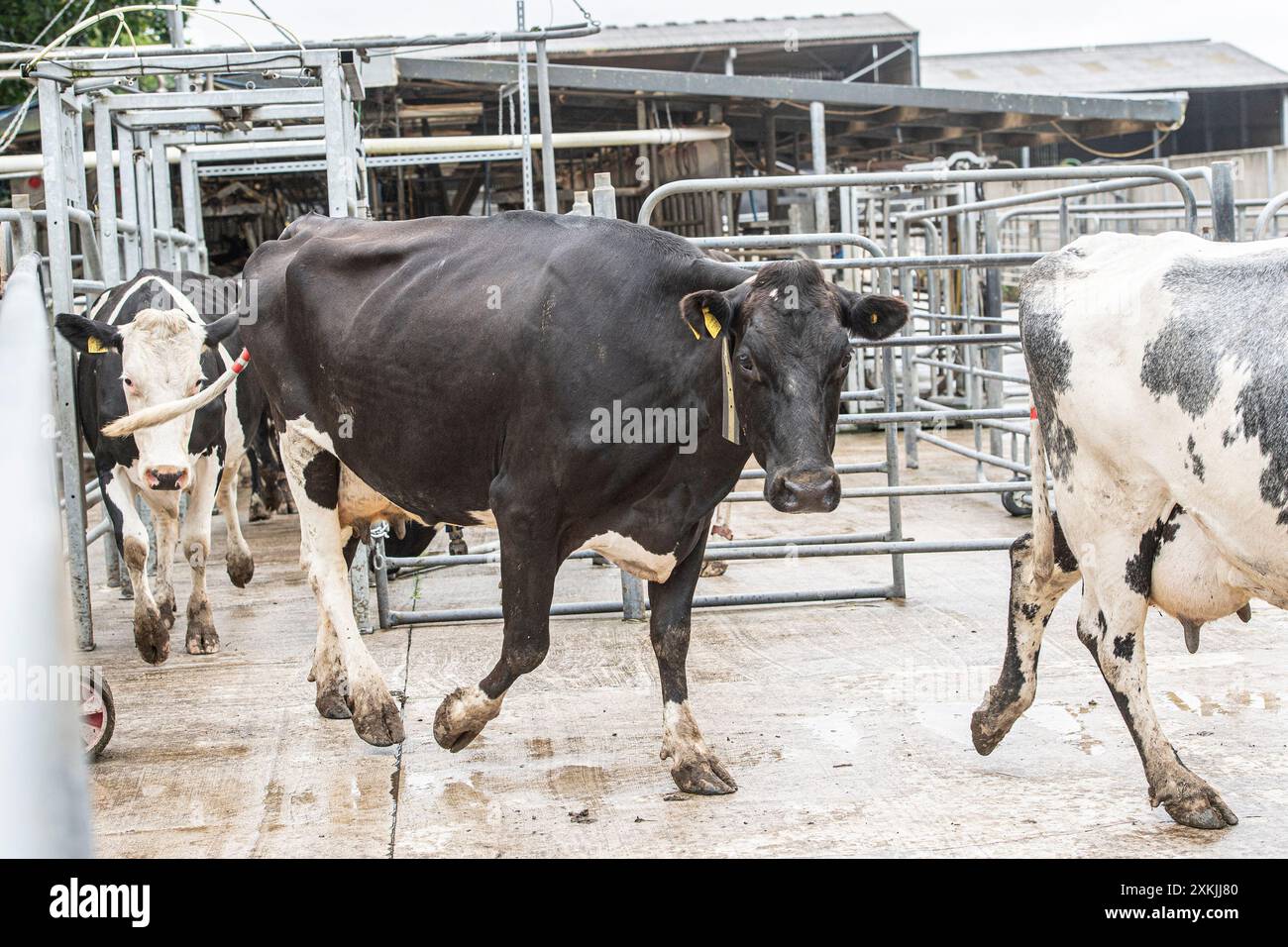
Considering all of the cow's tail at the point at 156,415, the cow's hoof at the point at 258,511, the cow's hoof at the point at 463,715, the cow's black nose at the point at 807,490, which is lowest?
the cow's hoof at the point at 258,511

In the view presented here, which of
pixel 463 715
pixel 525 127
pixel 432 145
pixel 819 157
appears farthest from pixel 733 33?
pixel 463 715

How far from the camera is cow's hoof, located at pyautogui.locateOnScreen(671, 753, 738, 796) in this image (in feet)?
14.0

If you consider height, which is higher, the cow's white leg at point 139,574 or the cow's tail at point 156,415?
the cow's tail at point 156,415

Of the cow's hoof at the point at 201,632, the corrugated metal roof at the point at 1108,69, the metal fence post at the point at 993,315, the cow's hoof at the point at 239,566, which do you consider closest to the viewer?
the cow's hoof at the point at 201,632

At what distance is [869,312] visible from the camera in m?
Answer: 4.26

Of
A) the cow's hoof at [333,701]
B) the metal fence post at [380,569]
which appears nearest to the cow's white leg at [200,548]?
the metal fence post at [380,569]

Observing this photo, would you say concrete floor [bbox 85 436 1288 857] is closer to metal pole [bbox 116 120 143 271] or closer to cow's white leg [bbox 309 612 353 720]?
cow's white leg [bbox 309 612 353 720]

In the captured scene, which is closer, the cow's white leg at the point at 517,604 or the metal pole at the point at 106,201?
the cow's white leg at the point at 517,604

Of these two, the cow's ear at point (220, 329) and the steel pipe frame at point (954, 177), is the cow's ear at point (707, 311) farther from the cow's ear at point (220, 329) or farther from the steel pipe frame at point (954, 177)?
the cow's ear at point (220, 329)

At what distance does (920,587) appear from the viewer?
727cm

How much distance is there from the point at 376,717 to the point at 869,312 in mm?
2263

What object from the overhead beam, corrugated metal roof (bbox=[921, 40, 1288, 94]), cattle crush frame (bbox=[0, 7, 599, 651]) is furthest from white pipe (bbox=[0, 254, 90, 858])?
corrugated metal roof (bbox=[921, 40, 1288, 94])

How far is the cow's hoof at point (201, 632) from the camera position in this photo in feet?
21.1

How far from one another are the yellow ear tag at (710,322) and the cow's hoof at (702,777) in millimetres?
1348
